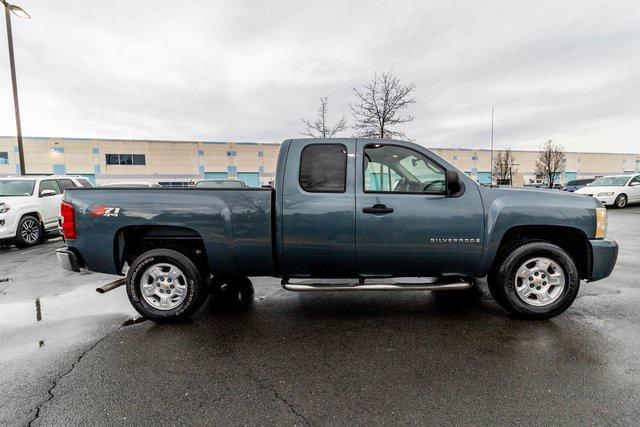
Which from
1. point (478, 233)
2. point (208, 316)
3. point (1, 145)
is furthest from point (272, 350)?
point (1, 145)

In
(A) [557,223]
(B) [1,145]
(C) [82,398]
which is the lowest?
(C) [82,398]

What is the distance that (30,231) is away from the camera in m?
8.77

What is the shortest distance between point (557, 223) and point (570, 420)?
82.6 inches

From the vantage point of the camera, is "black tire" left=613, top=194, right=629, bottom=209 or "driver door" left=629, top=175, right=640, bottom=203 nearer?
"black tire" left=613, top=194, right=629, bottom=209

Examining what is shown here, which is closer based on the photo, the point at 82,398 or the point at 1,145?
the point at 82,398

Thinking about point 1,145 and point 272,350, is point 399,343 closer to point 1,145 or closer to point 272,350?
point 272,350

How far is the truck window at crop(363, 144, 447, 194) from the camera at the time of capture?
3.57 meters

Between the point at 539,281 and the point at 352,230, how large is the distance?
219cm

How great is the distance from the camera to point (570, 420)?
2.08 m

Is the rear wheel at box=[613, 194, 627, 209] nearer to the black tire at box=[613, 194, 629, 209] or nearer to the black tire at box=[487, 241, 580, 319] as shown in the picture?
the black tire at box=[613, 194, 629, 209]

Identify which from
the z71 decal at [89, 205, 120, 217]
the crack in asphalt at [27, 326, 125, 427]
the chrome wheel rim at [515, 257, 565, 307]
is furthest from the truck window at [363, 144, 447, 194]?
the crack in asphalt at [27, 326, 125, 427]

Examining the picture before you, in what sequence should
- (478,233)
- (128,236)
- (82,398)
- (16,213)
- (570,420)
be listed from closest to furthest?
(570,420)
(82,398)
(478,233)
(128,236)
(16,213)

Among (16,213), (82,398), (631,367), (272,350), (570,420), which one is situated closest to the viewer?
(570,420)

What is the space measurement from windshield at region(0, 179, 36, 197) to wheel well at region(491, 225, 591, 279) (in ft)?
38.2
